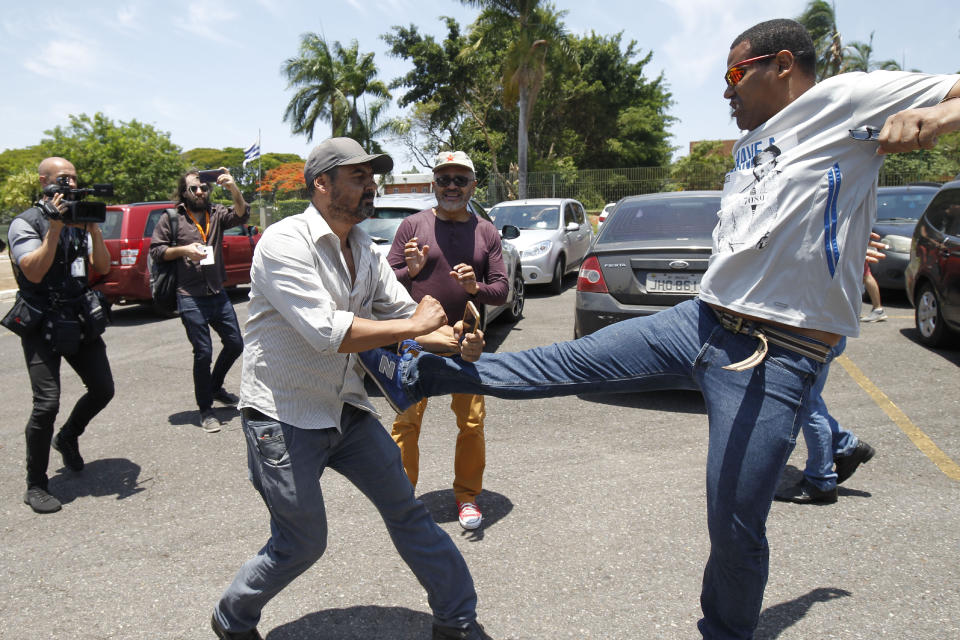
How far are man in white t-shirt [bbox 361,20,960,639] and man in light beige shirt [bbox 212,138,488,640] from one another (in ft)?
1.40

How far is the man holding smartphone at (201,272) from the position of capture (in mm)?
5441

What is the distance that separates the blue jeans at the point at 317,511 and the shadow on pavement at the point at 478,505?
1.01 m

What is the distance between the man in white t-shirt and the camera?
190cm

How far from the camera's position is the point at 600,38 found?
43094mm

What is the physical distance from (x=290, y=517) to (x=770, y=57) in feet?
6.88

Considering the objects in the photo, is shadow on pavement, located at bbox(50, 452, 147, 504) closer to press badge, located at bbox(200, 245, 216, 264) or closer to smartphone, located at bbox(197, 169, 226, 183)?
press badge, located at bbox(200, 245, 216, 264)

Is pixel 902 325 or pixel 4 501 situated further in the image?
pixel 902 325

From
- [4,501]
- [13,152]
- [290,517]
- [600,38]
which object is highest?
[600,38]

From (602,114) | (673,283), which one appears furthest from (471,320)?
(602,114)

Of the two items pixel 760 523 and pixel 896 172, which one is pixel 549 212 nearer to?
pixel 760 523

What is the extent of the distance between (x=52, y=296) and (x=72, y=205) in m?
0.60

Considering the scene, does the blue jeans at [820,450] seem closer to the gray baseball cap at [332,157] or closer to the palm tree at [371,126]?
the gray baseball cap at [332,157]

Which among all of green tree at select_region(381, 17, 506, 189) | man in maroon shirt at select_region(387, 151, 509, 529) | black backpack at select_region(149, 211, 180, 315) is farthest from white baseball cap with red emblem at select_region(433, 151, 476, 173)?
green tree at select_region(381, 17, 506, 189)

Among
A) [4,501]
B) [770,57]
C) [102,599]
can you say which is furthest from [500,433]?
[770,57]
